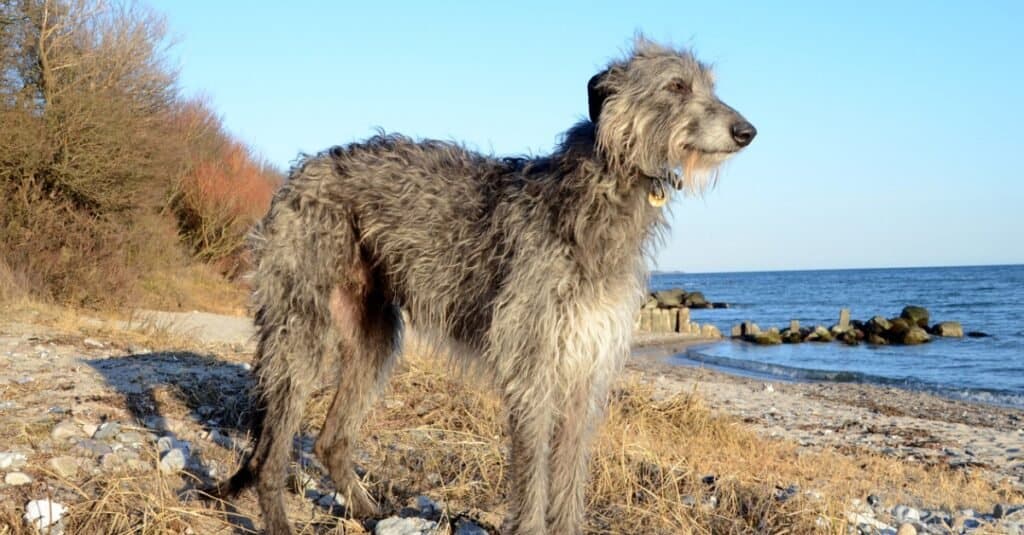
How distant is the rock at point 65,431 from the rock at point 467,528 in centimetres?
267

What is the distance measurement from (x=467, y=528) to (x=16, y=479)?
2.38 m

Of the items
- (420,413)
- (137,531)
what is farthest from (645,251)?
(420,413)

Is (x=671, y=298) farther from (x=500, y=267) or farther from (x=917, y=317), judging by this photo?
(x=500, y=267)

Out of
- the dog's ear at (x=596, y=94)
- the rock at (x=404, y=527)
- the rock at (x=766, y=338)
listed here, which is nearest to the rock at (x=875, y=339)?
the rock at (x=766, y=338)

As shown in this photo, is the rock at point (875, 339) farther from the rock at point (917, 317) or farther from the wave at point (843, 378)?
the wave at point (843, 378)

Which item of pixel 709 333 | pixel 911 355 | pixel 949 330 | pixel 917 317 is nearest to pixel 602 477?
pixel 911 355

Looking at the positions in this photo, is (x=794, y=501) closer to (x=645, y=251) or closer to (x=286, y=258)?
(x=645, y=251)

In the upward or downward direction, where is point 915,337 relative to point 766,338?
upward

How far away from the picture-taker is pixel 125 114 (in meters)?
16.5

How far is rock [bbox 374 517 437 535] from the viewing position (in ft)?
14.2

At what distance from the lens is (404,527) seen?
172 inches

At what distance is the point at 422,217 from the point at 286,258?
0.82 meters

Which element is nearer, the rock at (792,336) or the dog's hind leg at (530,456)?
the dog's hind leg at (530,456)

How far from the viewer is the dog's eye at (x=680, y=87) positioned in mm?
4188
